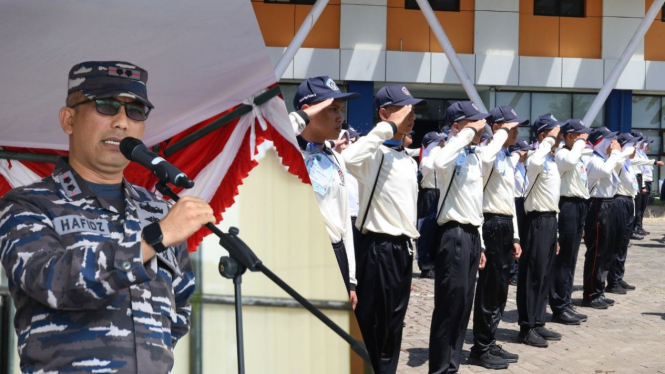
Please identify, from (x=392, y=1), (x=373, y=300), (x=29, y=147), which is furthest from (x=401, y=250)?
(x=392, y=1)

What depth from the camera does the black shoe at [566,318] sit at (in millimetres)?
10195

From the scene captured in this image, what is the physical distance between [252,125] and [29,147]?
3.43 ft

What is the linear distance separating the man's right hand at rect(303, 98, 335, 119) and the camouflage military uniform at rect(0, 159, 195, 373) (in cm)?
217

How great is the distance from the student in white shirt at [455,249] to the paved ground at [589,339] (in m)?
0.80

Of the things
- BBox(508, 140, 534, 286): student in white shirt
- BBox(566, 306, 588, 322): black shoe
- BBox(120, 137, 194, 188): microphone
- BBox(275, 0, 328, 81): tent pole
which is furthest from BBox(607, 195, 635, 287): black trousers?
BBox(120, 137, 194, 188): microphone

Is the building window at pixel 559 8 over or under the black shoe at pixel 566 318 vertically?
over

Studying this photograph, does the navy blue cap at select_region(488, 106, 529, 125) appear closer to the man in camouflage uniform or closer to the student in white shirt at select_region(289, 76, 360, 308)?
the student in white shirt at select_region(289, 76, 360, 308)

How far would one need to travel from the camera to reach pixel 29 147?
4.14 m

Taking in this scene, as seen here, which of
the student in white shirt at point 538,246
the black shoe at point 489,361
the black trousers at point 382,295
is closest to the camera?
the black trousers at point 382,295

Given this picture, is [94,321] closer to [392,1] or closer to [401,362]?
[401,362]

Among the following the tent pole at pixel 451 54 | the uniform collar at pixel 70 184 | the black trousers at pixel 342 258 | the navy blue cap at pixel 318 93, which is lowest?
the black trousers at pixel 342 258

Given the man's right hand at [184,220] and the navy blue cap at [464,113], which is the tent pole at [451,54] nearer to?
the navy blue cap at [464,113]

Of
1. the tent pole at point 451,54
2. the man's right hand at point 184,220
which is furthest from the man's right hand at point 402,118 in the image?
the tent pole at point 451,54

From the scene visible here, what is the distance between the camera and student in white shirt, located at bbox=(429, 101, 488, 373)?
6.96 metres
